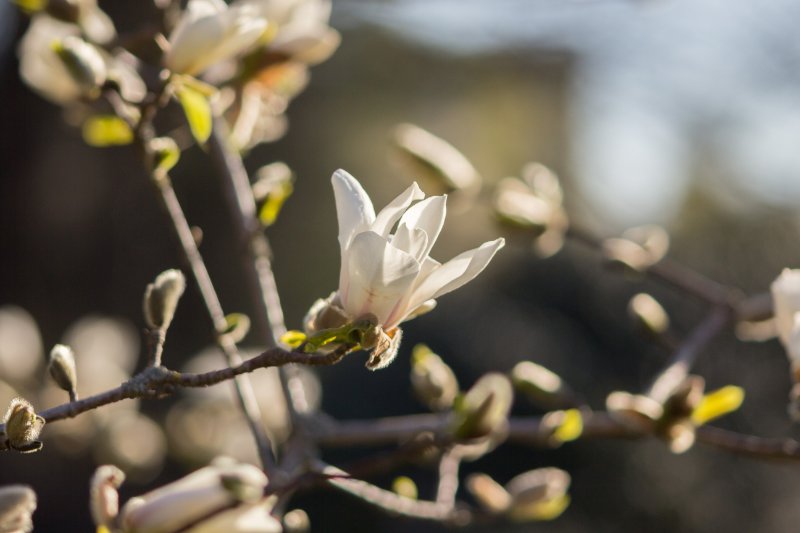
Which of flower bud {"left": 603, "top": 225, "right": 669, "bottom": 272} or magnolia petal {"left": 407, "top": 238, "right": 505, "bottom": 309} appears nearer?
magnolia petal {"left": 407, "top": 238, "right": 505, "bottom": 309}

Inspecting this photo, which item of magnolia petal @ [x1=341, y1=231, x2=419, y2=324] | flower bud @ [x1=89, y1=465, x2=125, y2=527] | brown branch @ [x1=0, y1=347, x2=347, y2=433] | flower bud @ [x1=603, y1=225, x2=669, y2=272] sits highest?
magnolia petal @ [x1=341, y1=231, x2=419, y2=324]

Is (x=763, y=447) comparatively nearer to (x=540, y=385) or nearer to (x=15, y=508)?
(x=540, y=385)

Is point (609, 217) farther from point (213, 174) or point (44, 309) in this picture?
point (44, 309)

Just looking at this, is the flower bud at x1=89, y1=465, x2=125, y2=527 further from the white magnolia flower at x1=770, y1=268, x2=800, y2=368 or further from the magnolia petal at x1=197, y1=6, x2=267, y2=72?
the white magnolia flower at x1=770, y1=268, x2=800, y2=368

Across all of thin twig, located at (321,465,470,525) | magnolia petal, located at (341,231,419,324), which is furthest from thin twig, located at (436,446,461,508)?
magnolia petal, located at (341,231,419,324)

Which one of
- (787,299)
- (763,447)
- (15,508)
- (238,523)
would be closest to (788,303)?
(787,299)

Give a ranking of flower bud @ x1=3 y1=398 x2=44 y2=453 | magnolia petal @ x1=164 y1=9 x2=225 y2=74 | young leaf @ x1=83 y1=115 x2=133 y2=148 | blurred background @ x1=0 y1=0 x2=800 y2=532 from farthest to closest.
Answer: blurred background @ x1=0 y1=0 x2=800 y2=532, young leaf @ x1=83 y1=115 x2=133 y2=148, magnolia petal @ x1=164 y1=9 x2=225 y2=74, flower bud @ x1=3 y1=398 x2=44 y2=453

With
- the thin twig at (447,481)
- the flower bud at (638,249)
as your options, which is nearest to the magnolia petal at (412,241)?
the thin twig at (447,481)
